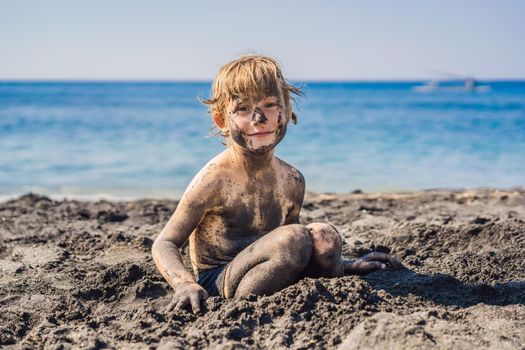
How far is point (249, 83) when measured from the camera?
3021mm

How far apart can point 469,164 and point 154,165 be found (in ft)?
20.3

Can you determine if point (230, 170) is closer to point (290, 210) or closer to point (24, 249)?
point (290, 210)

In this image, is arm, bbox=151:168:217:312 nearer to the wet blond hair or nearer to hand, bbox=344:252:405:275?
the wet blond hair

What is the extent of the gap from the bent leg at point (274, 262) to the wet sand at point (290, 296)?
0.10 metres

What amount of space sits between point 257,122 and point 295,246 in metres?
0.61

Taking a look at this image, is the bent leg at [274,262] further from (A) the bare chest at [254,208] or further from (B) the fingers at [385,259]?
(B) the fingers at [385,259]

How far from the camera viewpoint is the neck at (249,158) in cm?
315

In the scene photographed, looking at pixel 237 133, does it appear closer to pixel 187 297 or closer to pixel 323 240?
pixel 323 240

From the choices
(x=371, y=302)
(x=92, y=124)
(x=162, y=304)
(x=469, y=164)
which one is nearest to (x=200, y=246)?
(x=162, y=304)

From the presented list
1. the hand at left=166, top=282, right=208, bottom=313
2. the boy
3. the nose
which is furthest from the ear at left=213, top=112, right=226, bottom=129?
the hand at left=166, top=282, right=208, bottom=313

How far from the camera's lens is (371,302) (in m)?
2.83

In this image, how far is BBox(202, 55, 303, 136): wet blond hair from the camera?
3029 mm

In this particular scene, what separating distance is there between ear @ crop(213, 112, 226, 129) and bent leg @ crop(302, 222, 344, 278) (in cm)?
68

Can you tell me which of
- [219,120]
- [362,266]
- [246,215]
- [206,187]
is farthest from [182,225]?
[362,266]
